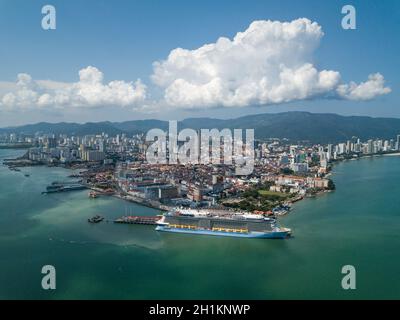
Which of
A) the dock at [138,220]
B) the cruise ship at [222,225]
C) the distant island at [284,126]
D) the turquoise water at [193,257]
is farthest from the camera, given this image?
the distant island at [284,126]

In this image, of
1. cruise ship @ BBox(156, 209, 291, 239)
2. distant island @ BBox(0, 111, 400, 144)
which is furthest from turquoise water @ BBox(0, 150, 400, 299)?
distant island @ BBox(0, 111, 400, 144)

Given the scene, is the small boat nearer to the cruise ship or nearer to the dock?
the dock

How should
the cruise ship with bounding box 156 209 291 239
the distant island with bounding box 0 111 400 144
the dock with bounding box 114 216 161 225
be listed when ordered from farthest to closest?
the distant island with bounding box 0 111 400 144, the dock with bounding box 114 216 161 225, the cruise ship with bounding box 156 209 291 239

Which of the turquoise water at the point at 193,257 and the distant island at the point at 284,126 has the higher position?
the distant island at the point at 284,126

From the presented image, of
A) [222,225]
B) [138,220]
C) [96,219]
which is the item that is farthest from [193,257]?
[96,219]

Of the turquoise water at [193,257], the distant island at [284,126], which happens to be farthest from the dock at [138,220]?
the distant island at [284,126]

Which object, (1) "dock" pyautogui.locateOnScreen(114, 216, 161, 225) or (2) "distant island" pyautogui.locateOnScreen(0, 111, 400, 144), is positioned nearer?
(1) "dock" pyautogui.locateOnScreen(114, 216, 161, 225)

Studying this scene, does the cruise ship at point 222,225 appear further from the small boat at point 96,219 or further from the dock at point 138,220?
the small boat at point 96,219
